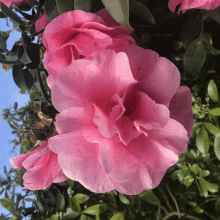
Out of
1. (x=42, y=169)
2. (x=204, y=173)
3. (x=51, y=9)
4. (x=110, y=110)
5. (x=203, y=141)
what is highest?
(x=51, y=9)

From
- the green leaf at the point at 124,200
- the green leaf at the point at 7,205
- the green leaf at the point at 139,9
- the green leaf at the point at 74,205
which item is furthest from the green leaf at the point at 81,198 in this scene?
the green leaf at the point at 139,9

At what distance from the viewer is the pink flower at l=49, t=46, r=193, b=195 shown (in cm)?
24

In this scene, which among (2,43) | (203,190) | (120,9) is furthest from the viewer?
(203,190)

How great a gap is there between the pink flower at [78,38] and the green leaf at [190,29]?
0.77 ft

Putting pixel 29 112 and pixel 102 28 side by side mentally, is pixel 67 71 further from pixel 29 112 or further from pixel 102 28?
pixel 29 112

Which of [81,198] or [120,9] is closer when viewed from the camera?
[120,9]

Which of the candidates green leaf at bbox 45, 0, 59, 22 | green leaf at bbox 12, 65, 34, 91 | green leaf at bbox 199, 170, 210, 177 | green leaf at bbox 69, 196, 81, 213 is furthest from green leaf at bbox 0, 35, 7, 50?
green leaf at bbox 199, 170, 210, 177

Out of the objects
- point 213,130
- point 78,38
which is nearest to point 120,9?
point 78,38

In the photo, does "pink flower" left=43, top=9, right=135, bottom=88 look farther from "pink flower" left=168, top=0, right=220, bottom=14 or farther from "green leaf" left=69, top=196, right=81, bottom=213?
"green leaf" left=69, top=196, right=81, bottom=213

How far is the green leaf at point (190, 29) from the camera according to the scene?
1.51ft

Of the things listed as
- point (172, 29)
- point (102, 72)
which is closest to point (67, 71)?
point (102, 72)

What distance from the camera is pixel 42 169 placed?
349mm

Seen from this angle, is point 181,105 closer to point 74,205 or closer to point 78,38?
point 78,38

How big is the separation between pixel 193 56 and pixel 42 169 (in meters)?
0.42
